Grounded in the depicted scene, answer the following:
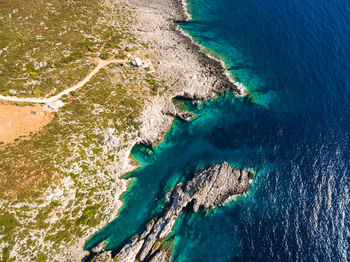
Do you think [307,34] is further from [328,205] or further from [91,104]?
[91,104]

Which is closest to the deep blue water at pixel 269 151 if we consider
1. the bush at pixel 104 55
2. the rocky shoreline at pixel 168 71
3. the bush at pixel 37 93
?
the rocky shoreline at pixel 168 71

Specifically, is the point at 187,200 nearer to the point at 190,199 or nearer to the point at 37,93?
the point at 190,199

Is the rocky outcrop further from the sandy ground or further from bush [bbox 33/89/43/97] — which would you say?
bush [bbox 33/89/43/97]

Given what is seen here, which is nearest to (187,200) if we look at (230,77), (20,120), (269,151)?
(269,151)

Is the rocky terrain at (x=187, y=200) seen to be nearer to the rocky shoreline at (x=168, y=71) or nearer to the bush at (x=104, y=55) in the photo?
the rocky shoreline at (x=168, y=71)

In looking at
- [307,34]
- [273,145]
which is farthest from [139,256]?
[307,34]

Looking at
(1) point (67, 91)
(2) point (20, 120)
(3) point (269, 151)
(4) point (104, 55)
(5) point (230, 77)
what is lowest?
(2) point (20, 120)

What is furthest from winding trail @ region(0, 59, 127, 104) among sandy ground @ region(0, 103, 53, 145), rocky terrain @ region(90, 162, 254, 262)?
rocky terrain @ region(90, 162, 254, 262)
